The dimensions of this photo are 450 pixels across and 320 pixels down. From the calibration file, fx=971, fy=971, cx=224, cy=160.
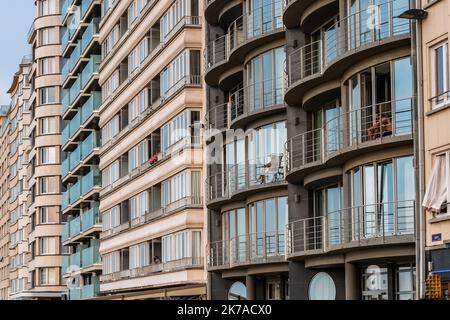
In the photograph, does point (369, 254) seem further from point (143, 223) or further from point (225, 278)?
point (143, 223)

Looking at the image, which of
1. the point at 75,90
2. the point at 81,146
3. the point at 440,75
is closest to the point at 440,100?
the point at 440,75

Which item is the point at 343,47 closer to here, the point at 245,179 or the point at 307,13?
the point at 307,13

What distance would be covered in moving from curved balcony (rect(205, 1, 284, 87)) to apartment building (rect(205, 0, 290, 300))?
41mm

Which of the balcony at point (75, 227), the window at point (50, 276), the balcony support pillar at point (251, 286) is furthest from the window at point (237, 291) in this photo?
the window at point (50, 276)

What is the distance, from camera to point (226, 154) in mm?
45281

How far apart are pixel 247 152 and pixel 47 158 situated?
5833cm

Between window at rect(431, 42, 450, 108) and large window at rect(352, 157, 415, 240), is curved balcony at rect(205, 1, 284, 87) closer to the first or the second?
large window at rect(352, 157, 415, 240)

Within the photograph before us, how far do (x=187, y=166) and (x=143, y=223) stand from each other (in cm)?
1030

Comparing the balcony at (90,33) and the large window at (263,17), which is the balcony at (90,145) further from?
the large window at (263,17)

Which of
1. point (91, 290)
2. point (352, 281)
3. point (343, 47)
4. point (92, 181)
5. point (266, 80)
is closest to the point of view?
point (343, 47)

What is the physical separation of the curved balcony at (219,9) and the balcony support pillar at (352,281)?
16112 millimetres

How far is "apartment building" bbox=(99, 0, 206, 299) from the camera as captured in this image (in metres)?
49.0

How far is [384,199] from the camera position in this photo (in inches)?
1144
